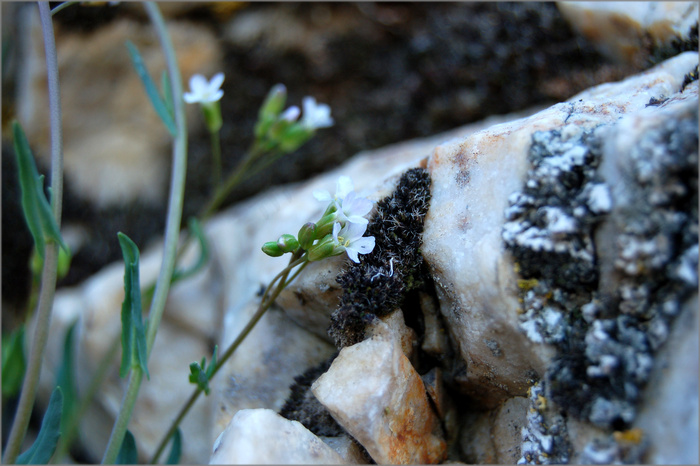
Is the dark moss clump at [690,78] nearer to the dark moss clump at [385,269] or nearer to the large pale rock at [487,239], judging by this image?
the large pale rock at [487,239]

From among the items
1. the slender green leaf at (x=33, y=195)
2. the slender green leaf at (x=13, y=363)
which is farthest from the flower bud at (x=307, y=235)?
the slender green leaf at (x=13, y=363)

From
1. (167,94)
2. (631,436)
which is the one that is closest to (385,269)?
(631,436)

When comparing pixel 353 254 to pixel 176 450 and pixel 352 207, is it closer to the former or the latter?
pixel 352 207

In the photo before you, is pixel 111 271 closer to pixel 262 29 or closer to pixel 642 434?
pixel 262 29

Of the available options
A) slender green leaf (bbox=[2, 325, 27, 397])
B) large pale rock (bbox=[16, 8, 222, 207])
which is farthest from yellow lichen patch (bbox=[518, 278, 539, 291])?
large pale rock (bbox=[16, 8, 222, 207])

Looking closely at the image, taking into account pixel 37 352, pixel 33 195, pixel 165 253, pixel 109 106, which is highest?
pixel 33 195

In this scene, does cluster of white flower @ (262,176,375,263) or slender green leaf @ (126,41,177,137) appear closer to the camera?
cluster of white flower @ (262,176,375,263)

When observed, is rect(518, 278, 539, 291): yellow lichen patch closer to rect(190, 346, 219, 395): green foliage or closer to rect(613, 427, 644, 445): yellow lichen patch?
rect(613, 427, 644, 445): yellow lichen patch

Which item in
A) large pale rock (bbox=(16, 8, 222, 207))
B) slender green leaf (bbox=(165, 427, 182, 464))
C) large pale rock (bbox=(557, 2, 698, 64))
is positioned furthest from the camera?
large pale rock (bbox=(16, 8, 222, 207))
